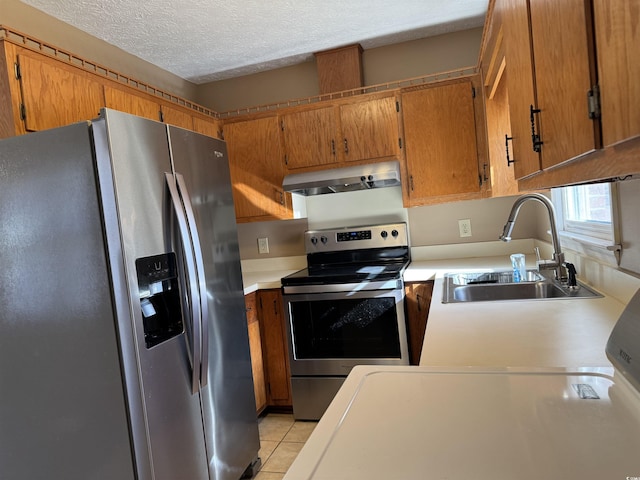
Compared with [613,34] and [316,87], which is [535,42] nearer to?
[613,34]

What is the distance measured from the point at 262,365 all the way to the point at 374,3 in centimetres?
228

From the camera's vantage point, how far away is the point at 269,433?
2570mm

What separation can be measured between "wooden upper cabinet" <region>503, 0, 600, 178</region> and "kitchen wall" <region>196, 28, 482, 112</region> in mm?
1701

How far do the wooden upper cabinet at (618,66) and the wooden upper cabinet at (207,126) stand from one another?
99.3 inches

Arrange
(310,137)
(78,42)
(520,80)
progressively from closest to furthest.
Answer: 1. (520,80)
2. (78,42)
3. (310,137)

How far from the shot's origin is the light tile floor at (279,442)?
2.20 m

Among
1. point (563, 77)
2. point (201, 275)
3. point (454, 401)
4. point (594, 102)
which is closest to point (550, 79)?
point (563, 77)

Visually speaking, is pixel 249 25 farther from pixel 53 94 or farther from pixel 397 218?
pixel 397 218

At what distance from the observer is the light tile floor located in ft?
7.21

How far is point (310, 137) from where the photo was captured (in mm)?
2895

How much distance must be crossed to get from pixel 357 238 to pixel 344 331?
72 cm

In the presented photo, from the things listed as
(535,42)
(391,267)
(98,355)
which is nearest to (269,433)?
(391,267)

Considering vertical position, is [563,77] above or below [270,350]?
above

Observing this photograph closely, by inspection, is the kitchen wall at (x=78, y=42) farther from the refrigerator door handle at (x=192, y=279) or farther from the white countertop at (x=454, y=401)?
the white countertop at (x=454, y=401)
